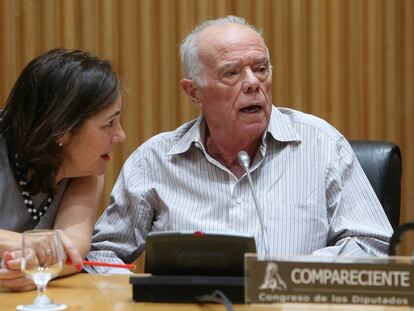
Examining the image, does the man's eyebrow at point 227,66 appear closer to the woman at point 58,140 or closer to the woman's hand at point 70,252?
the woman at point 58,140

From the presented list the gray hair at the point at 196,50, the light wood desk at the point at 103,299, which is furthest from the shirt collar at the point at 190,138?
the light wood desk at the point at 103,299

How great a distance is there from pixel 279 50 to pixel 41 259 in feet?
7.71

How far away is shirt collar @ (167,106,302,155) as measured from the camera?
2.87 m

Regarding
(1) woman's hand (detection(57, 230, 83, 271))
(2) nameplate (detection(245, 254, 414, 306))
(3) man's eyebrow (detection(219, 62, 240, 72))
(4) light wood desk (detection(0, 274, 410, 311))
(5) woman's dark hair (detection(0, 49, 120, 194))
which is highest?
(3) man's eyebrow (detection(219, 62, 240, 72))

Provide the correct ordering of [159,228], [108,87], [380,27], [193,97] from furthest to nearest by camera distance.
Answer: [380,27] → [193,97] → [159,228] → [108,87]

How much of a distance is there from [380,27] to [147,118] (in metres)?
1.20

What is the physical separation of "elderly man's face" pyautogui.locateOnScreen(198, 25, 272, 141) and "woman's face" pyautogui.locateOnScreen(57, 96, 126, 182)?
1.36ft

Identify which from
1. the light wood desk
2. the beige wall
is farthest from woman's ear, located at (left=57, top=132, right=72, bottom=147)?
the beige wall

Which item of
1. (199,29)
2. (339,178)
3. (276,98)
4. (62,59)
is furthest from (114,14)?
(339,178)

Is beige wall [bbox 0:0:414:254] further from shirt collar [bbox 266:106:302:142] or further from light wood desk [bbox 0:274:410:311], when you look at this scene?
light wood desk [bbox 0:274:410:311]

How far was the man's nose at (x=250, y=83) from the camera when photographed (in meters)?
2.85

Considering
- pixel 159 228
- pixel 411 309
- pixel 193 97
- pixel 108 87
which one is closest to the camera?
pixel 411 309

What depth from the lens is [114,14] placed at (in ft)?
13.4

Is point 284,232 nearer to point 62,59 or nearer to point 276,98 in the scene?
point 62,59
